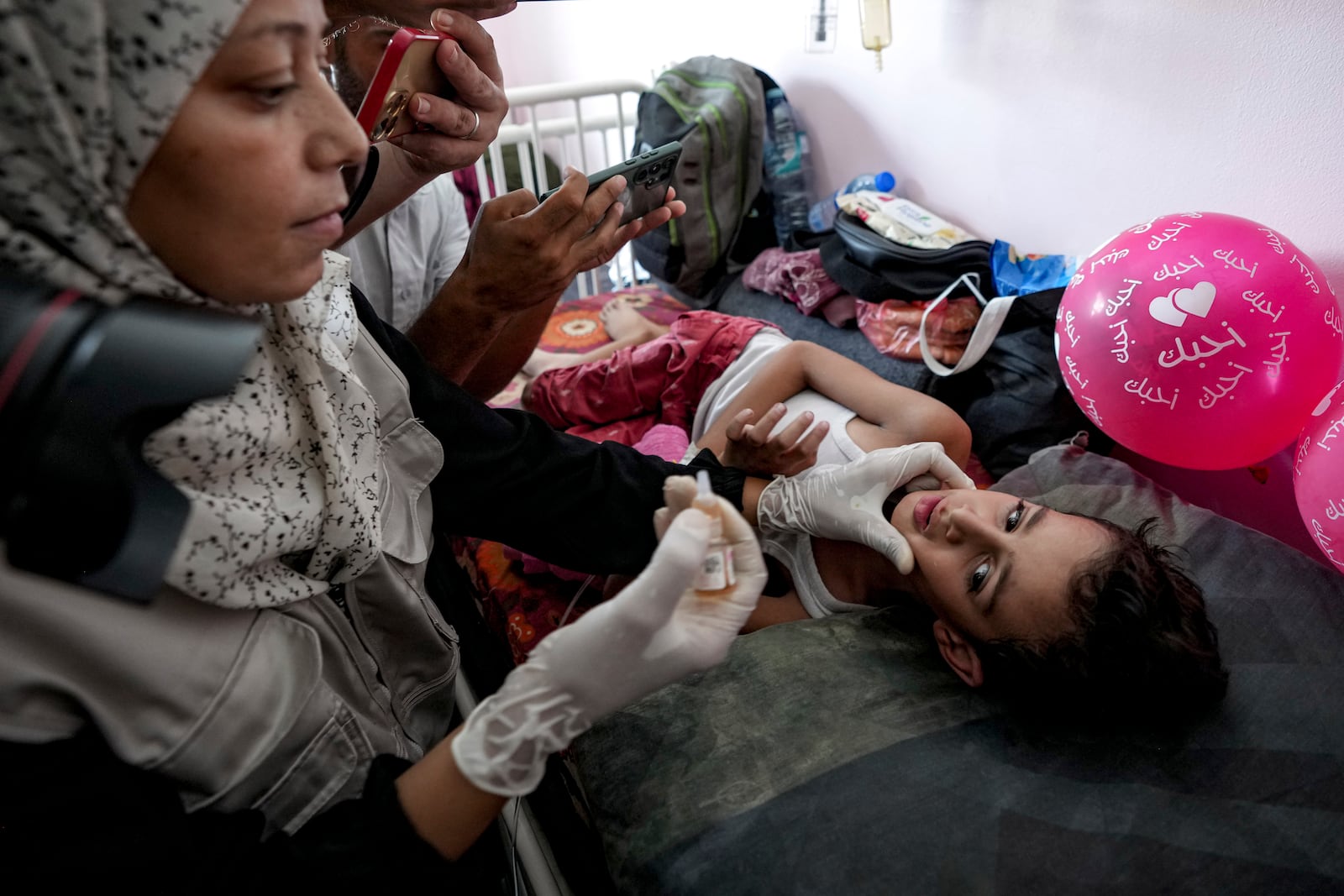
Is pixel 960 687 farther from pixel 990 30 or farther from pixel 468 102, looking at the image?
pixel 990 30

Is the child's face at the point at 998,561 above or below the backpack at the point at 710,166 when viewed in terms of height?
below

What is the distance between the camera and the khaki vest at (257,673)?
660 millimetres

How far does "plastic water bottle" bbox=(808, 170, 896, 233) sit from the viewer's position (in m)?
2.36

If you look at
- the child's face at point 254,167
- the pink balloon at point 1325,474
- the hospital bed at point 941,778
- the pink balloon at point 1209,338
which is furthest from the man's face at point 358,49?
the pink balloon at point 1325,474

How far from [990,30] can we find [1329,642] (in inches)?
60.9

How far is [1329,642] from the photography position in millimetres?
1163

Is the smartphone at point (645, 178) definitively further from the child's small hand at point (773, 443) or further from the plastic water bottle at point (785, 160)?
the plastic water bottle at point (785, 160)

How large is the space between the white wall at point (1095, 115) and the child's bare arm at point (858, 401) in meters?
0.61

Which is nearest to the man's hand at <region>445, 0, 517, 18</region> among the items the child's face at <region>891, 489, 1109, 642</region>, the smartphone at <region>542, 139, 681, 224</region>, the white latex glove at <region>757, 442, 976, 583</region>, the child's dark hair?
the smartphone at <region>542, 139, 681, 224</region>

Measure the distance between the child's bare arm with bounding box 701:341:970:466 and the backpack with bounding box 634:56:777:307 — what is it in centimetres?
90

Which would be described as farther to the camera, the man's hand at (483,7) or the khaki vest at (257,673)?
the man's hand at (483,7)

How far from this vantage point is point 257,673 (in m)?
0.78

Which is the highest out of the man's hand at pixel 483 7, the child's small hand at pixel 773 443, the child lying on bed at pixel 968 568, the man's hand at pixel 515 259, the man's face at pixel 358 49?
the man's hand at pixel 483 7

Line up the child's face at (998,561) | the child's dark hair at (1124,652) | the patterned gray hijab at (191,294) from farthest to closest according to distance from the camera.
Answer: the child's face at (998,561) < the child's dark hair at (1124,652) < the patterned gray hijab at (191,294)
